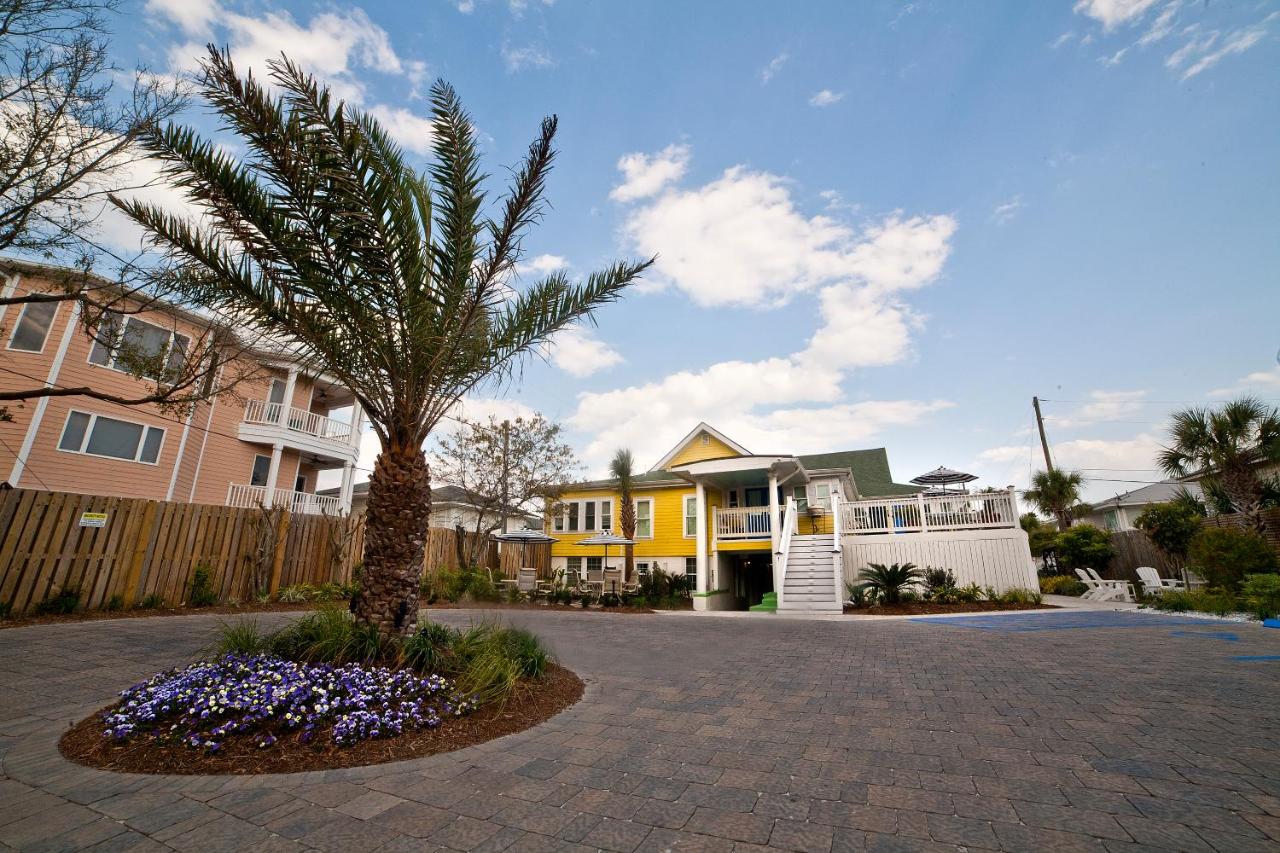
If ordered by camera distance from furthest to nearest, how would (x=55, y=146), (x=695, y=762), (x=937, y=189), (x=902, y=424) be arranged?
1. (x=902, y=424)
2. (x=937, y=189)
3. (x=55, y=146)
4. (x=695, y=762)

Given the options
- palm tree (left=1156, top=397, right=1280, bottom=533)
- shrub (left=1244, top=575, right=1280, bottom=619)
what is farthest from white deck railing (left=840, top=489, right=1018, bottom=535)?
palm tree (left=1156, top=397, right=1280, bottom=533)

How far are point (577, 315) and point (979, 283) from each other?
988cm

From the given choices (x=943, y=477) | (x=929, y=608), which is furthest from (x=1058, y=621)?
(x=943, y=477)

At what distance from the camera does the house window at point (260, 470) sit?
1769cm

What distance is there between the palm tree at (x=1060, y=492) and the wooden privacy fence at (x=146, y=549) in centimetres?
2658

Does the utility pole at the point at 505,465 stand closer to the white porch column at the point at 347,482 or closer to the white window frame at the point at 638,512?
the white window frame at the point at 638,512

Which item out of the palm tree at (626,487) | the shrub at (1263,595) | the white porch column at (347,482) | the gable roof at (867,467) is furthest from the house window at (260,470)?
the shrub at (1263,595)

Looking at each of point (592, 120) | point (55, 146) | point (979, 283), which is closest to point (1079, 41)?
point (979, 283)

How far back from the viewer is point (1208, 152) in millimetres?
8406

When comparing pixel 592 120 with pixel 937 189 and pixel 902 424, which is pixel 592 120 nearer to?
pixel 937 189

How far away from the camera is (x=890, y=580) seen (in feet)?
39.9

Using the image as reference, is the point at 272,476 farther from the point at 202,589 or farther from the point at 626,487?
the point at 626,487

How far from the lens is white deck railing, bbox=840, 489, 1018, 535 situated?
13.1m

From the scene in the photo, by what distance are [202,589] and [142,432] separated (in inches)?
355
